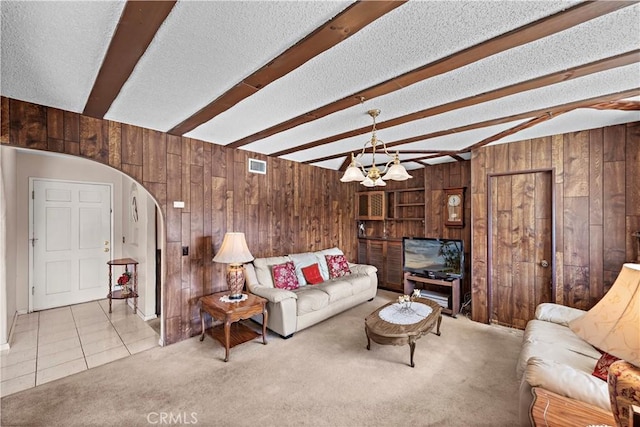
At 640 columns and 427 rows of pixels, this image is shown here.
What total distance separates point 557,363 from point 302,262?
309 centimetres

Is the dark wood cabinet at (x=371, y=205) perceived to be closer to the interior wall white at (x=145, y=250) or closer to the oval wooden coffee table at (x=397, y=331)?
the oval wooden coffee table at (x=397, y=331)

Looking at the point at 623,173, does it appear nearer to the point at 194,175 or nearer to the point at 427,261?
the point at 427,261

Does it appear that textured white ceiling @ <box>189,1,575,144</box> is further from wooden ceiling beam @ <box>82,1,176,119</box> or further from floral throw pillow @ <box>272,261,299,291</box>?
floral throw pillow @ <box>272,261,299,291</box>

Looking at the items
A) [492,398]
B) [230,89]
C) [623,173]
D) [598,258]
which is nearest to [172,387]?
[230,89]

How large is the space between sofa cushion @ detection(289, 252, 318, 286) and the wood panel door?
8.33 ft

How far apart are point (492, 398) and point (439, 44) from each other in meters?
2.63

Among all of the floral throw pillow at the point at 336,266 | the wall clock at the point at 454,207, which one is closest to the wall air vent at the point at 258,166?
the floral throw pillow at the point at 336,266

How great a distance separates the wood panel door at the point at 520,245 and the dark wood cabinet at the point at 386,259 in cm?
168

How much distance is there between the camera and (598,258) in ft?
9.43

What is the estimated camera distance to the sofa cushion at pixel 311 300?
324 cm

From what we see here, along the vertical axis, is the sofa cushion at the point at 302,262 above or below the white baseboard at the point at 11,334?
above

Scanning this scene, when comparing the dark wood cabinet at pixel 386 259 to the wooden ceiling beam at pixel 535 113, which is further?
the dark wood cabinet at pixel 386 259

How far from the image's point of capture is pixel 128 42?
1.44 metres

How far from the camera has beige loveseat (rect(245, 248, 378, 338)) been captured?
312 centimetres
